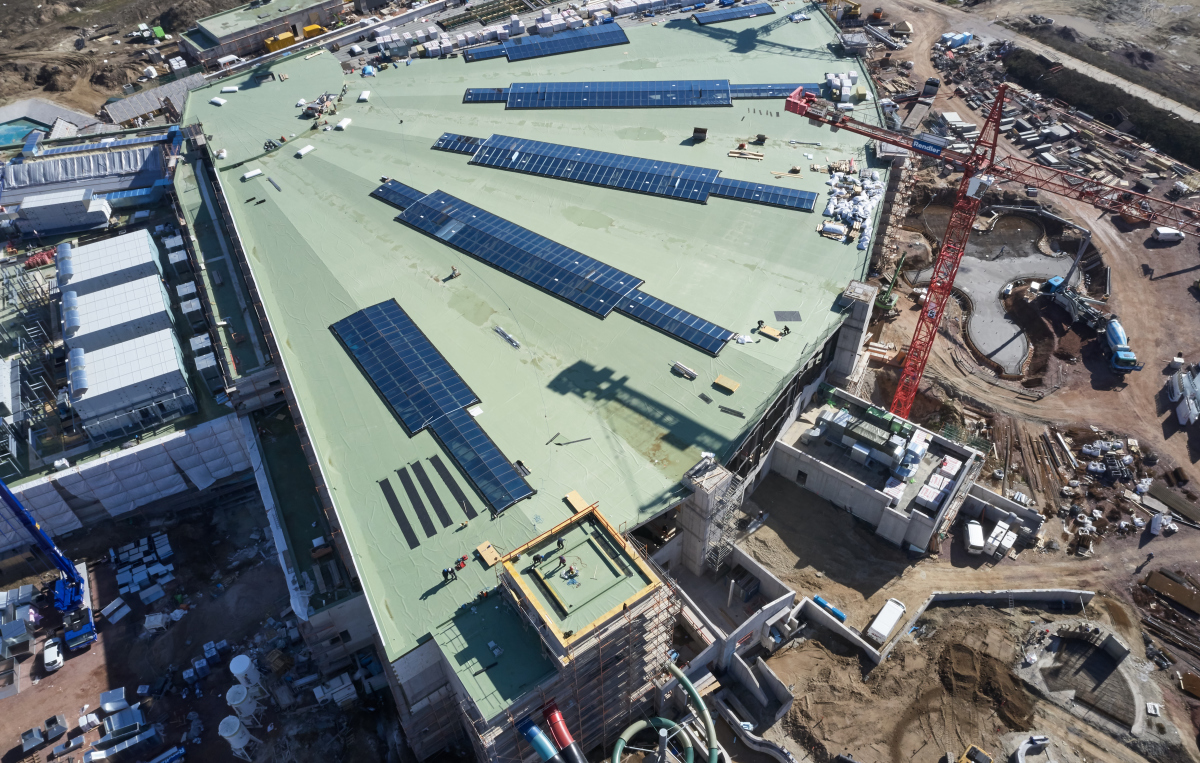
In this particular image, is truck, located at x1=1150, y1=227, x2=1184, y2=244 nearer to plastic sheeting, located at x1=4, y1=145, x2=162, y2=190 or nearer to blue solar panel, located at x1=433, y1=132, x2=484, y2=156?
blue solar panel, located at x1=433, y1=132, x2=484, y2=156

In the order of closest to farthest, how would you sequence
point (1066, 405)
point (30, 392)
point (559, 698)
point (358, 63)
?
1. point (559, 698)
2. point (30, 392)
3. point (1066, 405)
4. point (358, 63)

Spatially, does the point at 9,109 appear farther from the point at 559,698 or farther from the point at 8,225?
the point at 559,698

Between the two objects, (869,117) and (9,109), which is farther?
(9,109)

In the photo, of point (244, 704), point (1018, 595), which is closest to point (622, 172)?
point (1018, 595)

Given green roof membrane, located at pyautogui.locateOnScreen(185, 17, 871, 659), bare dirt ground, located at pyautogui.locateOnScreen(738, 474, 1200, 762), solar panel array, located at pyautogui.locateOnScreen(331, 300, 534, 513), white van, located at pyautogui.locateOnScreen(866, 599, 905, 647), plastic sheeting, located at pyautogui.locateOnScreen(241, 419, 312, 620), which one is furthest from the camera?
white van, located at pyautogui.locateOnScreen(866, 599, 905, 647)

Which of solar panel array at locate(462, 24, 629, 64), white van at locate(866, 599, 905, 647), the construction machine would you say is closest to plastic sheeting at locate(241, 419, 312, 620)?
white van at locate(866, 599, 905, 647)

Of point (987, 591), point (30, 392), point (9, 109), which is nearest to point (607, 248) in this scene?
point (987, 591)
